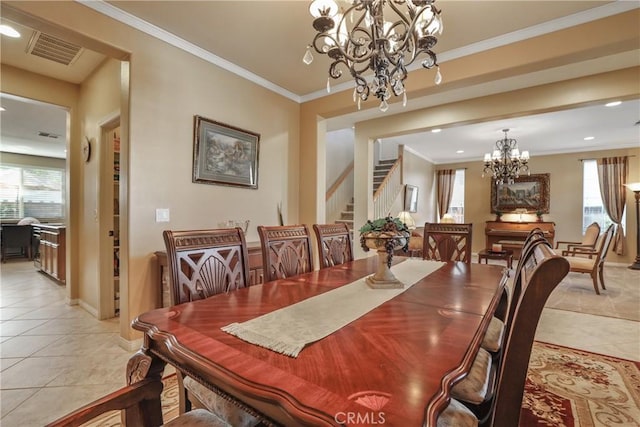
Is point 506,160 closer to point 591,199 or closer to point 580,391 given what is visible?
point 591,199

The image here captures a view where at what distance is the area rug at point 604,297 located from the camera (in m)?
3.50

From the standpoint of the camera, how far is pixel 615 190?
6.48 m

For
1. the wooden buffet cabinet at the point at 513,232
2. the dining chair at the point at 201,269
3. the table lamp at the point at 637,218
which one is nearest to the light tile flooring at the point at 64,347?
the dining chair at the point at 201,269

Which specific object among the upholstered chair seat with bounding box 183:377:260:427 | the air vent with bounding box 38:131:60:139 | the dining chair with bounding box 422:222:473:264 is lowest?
the upholstered chair seat with bounding box 183:377:260:427

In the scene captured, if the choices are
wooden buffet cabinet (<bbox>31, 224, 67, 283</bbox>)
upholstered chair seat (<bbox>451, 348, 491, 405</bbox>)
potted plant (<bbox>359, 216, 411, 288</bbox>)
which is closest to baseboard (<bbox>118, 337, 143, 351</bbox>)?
potted plant (<bbox>359, 216, 411, 288</bbox>)

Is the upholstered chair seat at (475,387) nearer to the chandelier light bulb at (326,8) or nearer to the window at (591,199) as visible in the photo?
the chandelier light bulb at (326,8)

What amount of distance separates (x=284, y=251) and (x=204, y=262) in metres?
0.61

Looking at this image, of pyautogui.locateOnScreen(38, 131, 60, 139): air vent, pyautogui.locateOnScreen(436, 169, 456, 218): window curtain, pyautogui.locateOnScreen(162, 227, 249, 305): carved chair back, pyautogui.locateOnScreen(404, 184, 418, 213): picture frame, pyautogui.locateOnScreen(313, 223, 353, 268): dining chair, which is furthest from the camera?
pyautogui.locateOnScreen(436, 169, 456, 218): window curtain

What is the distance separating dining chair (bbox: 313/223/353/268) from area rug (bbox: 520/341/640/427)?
1504 mm

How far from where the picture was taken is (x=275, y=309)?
47.7 inches

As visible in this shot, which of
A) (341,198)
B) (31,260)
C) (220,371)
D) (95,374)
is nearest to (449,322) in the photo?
(220,371)

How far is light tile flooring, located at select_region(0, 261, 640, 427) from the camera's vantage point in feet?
5.90

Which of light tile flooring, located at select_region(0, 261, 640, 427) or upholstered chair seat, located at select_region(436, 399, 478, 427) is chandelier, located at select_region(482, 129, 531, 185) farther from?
upholstered chair seat, located at select_region(436, 399, 478, 427)

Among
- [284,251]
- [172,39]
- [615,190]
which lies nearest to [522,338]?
[284,251]
